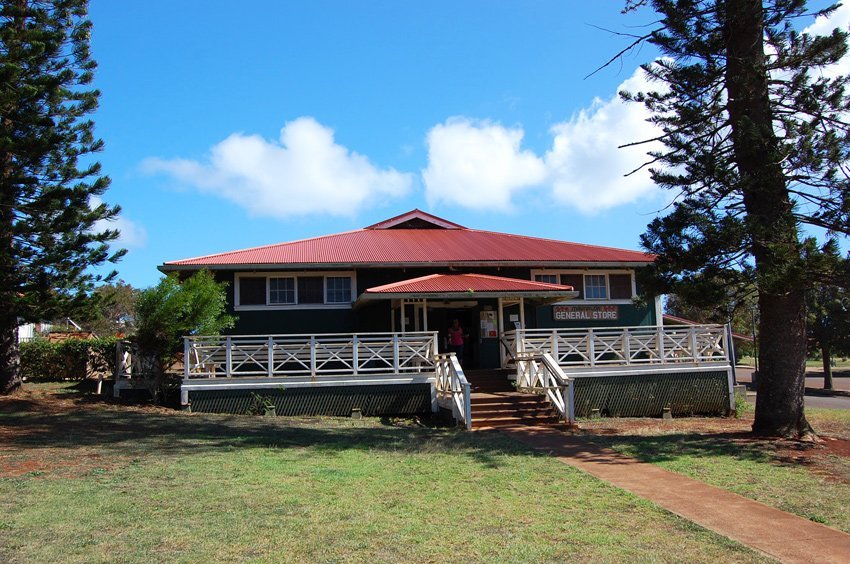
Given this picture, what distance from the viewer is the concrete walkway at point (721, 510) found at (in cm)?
594

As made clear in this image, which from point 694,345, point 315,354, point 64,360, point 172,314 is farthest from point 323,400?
point 64,360

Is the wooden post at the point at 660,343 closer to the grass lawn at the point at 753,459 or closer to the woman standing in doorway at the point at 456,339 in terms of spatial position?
the grass lawn at the point at 753,459

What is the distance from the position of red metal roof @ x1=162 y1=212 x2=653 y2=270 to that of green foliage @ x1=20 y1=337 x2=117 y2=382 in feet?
22.8

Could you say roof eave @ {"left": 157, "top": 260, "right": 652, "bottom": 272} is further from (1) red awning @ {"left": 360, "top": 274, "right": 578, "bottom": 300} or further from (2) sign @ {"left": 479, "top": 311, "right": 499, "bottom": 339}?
(2) sign @ {"left": 479, "top": 311, "right": 499, "bottom": 339}

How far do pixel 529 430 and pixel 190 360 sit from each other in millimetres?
8398

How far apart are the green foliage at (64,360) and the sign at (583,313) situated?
15.3 meters

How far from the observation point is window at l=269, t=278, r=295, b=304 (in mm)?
19094

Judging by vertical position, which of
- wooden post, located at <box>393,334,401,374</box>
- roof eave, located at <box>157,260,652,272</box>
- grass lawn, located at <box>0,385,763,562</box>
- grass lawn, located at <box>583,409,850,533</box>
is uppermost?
roof eave, located at <box>157,260,652,272</box>

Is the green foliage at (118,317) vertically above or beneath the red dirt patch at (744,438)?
above

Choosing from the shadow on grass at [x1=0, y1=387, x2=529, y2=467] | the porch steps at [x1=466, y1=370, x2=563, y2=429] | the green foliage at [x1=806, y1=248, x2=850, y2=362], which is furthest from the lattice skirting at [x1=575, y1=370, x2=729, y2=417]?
the green foliage at [x1=806, y1=248, x2=850, y2=362]

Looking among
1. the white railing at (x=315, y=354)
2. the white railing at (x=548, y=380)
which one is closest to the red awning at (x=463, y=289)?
the white railing at (x=315, y=354)

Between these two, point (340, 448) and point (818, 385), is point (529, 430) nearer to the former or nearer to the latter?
point (340, 448)

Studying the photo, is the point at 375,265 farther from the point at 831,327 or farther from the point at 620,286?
the point at 831,327

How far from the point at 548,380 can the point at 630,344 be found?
3007 mm
